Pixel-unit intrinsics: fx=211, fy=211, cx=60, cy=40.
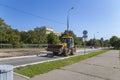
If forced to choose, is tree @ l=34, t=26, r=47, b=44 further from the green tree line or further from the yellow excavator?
the yellow excavator

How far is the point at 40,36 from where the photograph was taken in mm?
80500

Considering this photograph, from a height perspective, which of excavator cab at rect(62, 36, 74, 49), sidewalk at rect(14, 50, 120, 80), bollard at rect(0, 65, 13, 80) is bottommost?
sidewalk at rect(14, 50, 120, 80)

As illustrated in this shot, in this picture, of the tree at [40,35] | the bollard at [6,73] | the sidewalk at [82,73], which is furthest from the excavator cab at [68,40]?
the tree at [40,35]

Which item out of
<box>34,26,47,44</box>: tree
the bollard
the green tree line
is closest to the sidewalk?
the bollard

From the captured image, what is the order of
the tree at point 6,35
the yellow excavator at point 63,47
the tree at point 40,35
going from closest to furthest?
the yellow excavator at point 63,47, the tree at point 6,35, the tree at point 40,35

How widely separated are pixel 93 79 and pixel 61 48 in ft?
51.3

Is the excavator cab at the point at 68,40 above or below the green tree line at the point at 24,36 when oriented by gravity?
below

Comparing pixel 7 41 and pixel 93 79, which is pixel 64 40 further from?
pixel 7 41

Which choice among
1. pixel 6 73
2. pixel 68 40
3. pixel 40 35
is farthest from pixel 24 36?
pixel 6 73

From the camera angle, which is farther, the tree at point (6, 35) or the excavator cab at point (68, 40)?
the tree at point (6, 35)

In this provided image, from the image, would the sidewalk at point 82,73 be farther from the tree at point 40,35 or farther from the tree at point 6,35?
the tree at point 40,35

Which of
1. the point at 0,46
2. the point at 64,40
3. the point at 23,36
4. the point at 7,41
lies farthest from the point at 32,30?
the point at 64,40

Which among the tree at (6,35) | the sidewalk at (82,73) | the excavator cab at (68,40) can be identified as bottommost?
the sidewalk at (82,73)

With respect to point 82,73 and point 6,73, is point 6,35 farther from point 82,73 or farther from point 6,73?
point 6,73
